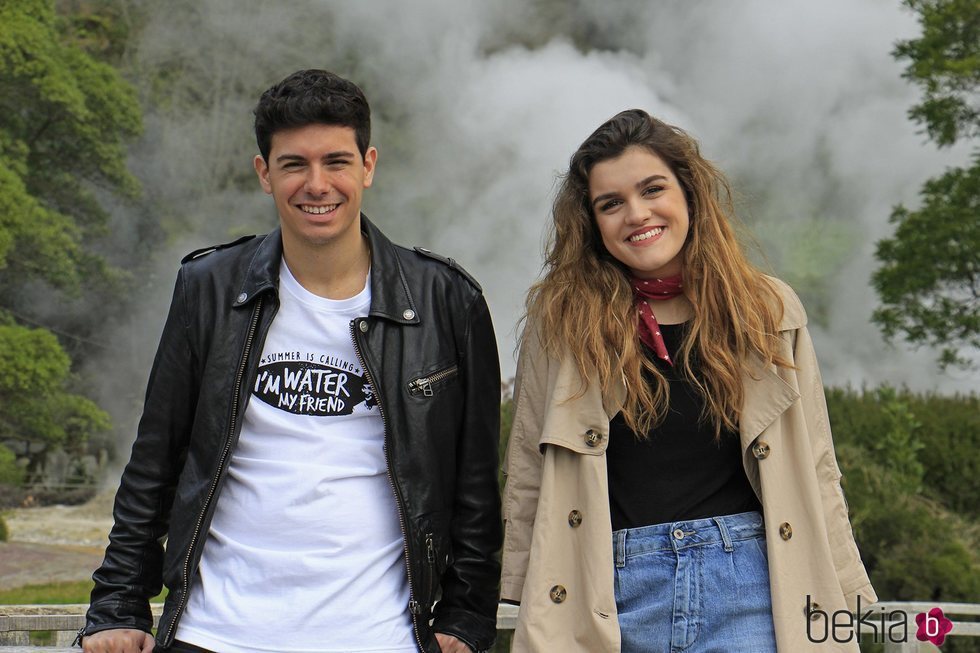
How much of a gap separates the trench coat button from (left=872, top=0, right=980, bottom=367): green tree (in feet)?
22.6

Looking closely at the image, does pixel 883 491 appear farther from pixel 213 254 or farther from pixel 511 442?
pixel 213 254

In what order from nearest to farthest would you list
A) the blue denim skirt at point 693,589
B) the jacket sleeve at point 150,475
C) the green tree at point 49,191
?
the blue denim skirt at point 693,589, the jacket sleeve at point 150,475, the green tree at point 49,191

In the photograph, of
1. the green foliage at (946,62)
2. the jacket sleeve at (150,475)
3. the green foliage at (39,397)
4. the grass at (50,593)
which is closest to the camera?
the jacket sleeve at (150,475)

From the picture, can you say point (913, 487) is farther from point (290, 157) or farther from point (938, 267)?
point (290, 157)

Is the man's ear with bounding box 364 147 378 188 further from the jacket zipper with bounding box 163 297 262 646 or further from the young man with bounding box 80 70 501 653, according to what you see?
the jacket zipper with bounding box 163 297 262 646

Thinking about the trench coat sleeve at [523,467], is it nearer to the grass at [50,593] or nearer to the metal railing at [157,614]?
the metal railing at [157,614]

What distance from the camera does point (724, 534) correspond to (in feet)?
8.02

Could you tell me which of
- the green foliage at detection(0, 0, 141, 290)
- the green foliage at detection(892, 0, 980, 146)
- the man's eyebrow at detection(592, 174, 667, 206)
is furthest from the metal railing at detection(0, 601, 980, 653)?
the green foliage at detection(892, 0, 980, 146)

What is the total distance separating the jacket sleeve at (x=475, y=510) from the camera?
2.67 m

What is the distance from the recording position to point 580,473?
8.26 feet

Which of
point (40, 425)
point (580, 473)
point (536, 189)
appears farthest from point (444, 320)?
point (536, 189)

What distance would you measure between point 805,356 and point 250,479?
1275 mm

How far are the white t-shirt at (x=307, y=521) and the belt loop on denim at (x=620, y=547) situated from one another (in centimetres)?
47

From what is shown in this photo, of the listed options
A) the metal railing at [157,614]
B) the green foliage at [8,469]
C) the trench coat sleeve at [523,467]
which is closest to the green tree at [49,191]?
the green foliage at [8,469]
